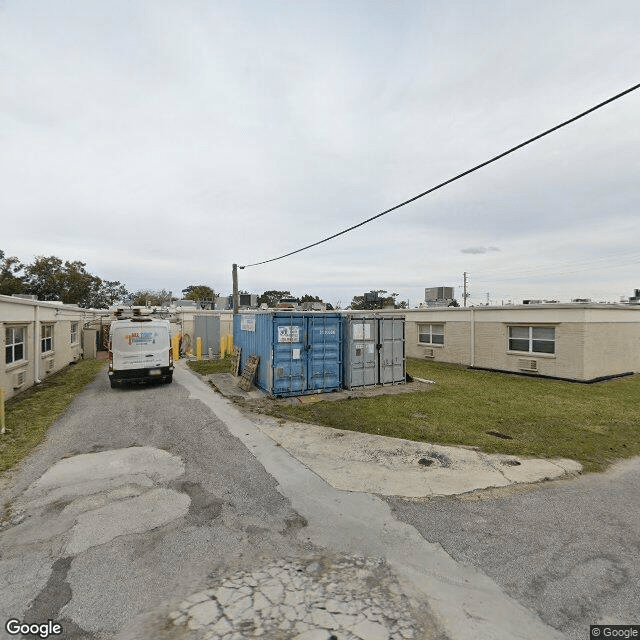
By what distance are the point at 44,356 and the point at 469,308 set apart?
20.8 m

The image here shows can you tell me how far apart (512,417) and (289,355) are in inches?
276

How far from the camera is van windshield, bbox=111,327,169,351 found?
12508mm

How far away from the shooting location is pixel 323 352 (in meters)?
12.7

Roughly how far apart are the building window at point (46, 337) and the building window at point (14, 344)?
2.02m

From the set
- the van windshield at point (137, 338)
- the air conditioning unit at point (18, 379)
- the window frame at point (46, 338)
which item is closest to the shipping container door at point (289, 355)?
the van windshield at point (137, 338)

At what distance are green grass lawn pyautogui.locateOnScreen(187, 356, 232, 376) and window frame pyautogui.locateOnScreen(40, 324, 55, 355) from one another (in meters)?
6.31

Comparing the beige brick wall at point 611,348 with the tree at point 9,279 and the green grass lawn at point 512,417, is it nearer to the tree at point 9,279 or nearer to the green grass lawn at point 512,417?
the green grass lawn at point 512,417

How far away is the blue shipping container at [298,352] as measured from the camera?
11922 mm

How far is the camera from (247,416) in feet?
32.6

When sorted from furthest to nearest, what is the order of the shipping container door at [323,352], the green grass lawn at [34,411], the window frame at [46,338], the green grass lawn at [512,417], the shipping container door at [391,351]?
the window frame at [46,338] → the shipping container door at [391,351] → the shipping container door at [323,352] → the green grass lawn at [512,417] → the green grass lawn at [34,411]

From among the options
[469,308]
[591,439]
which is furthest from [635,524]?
[469,308]

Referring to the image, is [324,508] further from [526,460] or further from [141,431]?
[141,431]

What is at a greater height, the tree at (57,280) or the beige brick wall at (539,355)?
the tree at (57,280)

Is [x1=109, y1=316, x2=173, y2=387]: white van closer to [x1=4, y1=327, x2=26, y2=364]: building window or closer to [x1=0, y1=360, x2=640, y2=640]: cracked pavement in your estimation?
[x1=4, y1=327, x2=26, y2=364]: building window
